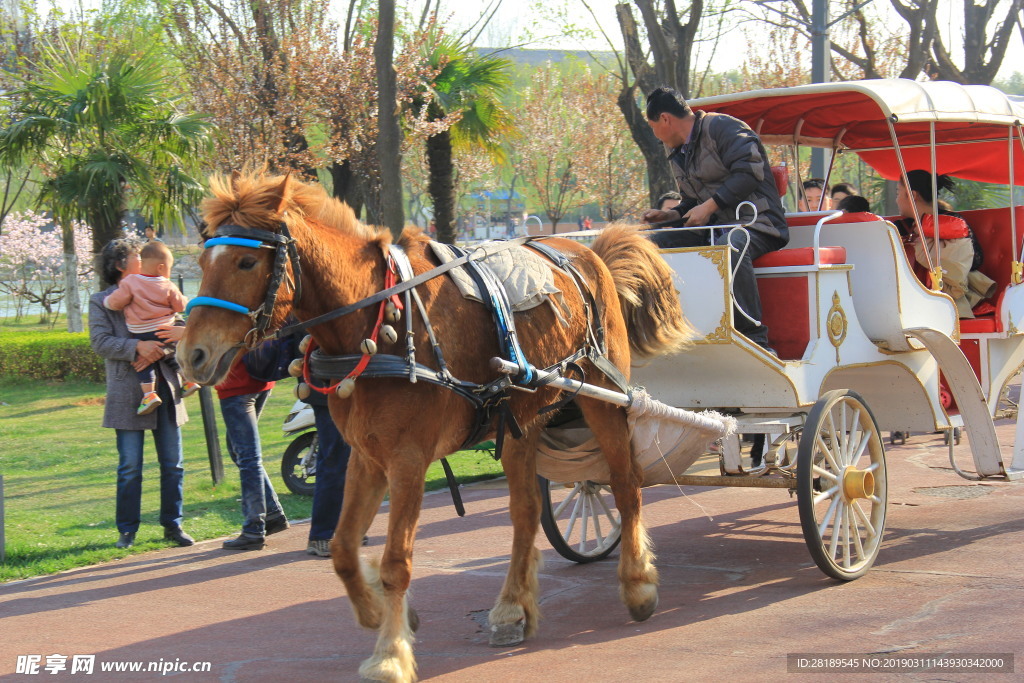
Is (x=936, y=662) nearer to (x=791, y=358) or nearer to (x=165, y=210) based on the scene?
(x=791, y=358)

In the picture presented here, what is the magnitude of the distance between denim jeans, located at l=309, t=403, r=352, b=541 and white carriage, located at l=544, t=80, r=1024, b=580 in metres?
1.42

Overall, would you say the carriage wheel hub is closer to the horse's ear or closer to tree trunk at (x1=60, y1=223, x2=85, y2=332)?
the horse's ear

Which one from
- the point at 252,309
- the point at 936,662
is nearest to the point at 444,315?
the point at 252,309

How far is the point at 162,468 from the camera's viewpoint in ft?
23.2

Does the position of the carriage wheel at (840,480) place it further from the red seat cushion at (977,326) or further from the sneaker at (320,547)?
the sneaker at (320,547)

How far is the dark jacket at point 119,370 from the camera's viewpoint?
6.83m

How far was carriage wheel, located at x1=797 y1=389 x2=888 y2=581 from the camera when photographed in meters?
5.43

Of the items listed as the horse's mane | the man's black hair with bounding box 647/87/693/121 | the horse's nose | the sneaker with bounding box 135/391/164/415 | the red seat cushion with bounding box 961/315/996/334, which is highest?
the man's black hair with bounding box 647/87/693/121

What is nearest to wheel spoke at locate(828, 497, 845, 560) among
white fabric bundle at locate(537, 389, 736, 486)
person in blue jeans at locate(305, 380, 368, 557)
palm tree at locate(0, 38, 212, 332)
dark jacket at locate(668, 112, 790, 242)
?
white fabric bundle at locate(537, 389, 736, 486)

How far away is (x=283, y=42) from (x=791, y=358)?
38.8 feet

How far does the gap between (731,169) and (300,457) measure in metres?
4.74

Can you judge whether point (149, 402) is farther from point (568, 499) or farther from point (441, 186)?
point (441, 186)

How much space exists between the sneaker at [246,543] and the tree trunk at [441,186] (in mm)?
10179

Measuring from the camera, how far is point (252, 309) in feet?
12.7
